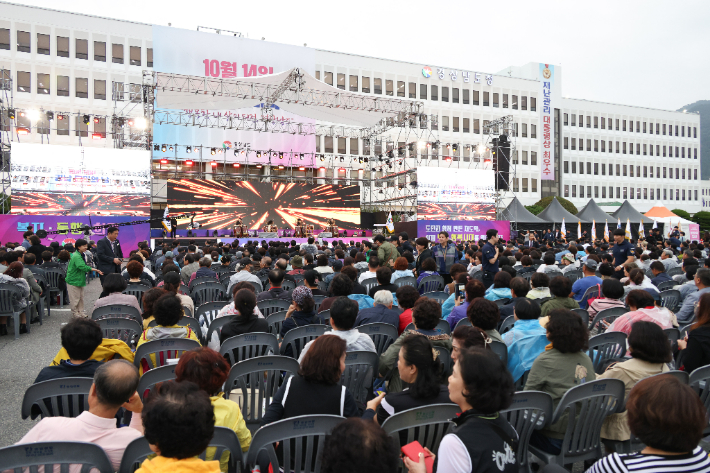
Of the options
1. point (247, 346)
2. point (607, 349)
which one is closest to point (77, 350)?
point (247, 346)

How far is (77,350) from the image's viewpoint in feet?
9.73

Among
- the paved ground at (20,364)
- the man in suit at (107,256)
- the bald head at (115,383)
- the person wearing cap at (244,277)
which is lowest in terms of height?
the paved ground at (20,364)

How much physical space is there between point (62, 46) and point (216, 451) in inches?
1338

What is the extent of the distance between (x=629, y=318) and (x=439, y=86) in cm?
3796

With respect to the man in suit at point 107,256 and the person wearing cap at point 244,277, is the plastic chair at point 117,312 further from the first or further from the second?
the man in suit at point 107,256

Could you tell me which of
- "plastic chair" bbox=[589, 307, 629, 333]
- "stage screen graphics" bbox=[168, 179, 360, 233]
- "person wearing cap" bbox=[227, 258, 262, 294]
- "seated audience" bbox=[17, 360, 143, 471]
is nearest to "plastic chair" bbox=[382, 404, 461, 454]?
"seated audience" bbox=[17, 360, 143, 471]

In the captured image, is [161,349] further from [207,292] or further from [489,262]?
[489,262]

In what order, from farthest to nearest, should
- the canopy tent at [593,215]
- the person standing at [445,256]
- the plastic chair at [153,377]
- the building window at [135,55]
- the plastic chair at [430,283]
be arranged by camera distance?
the building window at [135,55] → the canopy tent at [593,215] → the person standing at [445,256] → the plastic chair at [430,283] → the plastic chair at [153,377]

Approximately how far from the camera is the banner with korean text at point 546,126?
43.2m

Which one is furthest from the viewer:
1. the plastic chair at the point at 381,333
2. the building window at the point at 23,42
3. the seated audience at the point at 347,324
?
the building window at the point at 23,42

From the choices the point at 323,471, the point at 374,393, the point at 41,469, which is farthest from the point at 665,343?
the point at 41,469

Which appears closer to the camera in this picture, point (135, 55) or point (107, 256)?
point (107, 256)

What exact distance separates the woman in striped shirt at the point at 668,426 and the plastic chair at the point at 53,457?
206cm

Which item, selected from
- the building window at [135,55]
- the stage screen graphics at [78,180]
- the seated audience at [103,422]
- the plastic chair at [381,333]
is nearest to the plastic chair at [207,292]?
the plastic chair at [381,333]
